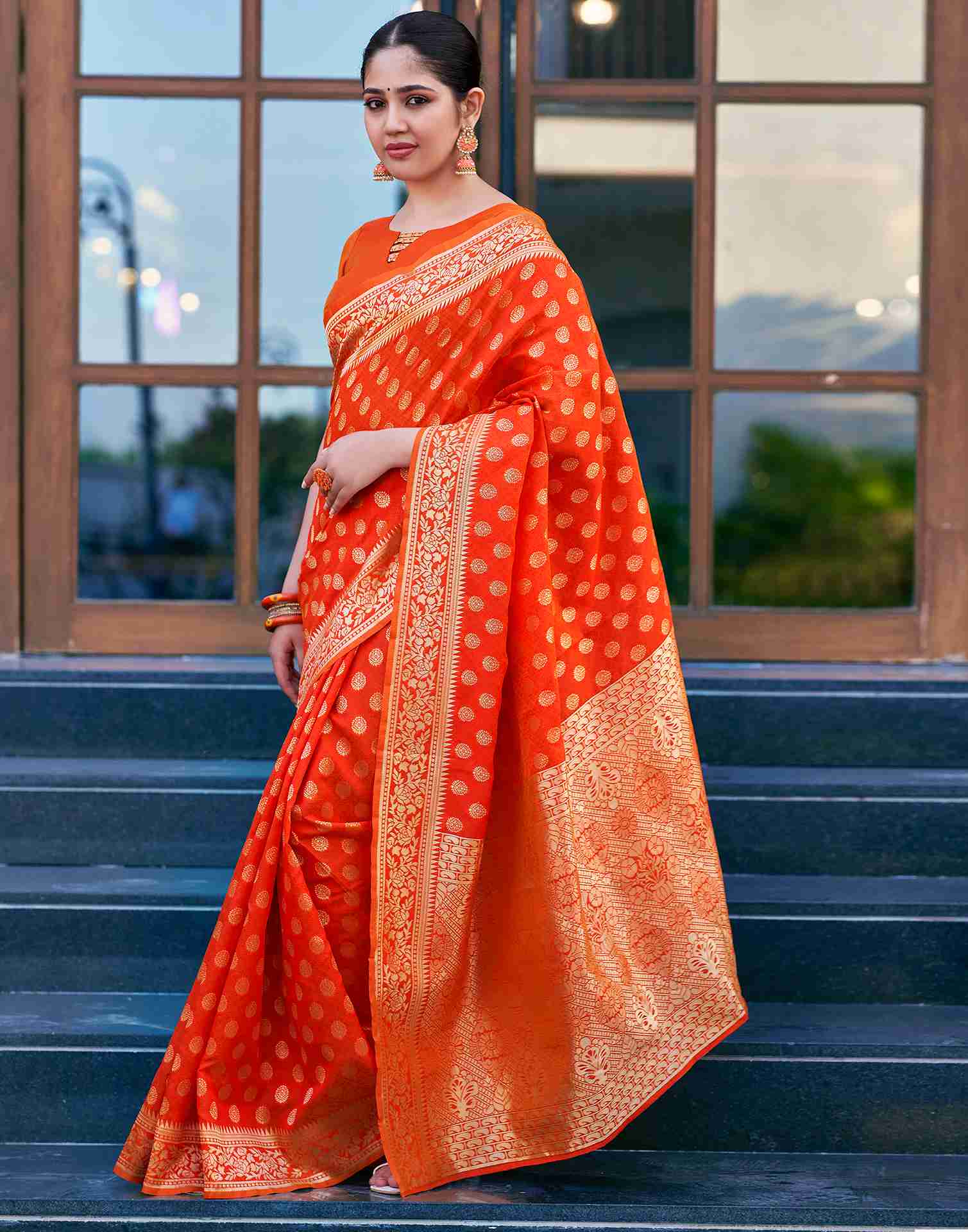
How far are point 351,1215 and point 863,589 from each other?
2.04 meters

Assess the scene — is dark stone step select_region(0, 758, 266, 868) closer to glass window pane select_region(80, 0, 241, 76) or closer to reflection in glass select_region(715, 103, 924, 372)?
reflection in glass select_region(715, 103, 924, 372)

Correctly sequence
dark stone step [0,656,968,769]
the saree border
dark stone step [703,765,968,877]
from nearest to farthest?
the saree border, dark stone step [703,765,968,877], dark stone step [0,656,968,769]

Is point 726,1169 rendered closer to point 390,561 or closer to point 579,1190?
point 579,1190

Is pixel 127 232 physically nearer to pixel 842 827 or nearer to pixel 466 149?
pixel 466 149

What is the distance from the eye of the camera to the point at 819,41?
3.05m

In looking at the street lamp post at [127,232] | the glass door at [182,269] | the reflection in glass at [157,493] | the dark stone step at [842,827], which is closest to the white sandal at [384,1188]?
the dark stone step at [842,827]

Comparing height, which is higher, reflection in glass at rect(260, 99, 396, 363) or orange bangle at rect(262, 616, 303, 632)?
reflection in glass at rect(260, 99, 396, 363)

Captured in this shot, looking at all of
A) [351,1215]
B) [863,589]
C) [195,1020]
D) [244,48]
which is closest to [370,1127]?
[351,1215]

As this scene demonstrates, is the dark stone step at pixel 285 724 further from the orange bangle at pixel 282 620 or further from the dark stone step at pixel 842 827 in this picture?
the orange bangle at pixel 282 620

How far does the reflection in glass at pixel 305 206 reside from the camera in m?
3.04

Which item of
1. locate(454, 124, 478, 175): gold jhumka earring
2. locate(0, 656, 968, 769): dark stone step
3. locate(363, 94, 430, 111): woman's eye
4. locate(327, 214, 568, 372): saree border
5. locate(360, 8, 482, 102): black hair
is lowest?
locate(0, 656, 968, 769): dark stone step

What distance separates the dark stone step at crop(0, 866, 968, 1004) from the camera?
2.14 metres

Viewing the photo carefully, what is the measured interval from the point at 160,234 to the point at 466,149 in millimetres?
1568

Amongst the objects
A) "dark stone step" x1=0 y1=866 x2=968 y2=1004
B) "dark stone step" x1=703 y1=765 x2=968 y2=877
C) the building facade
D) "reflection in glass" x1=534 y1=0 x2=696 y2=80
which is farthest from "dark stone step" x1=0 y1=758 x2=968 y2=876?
"reflection in glass" x1=534 y1=0 x2=696 y2=80
